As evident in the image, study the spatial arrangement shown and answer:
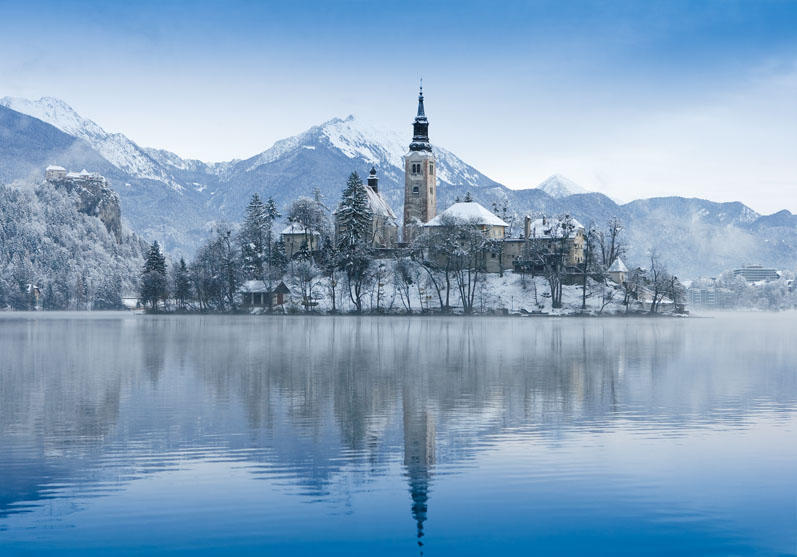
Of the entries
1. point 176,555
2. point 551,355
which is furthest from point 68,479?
point 551,355

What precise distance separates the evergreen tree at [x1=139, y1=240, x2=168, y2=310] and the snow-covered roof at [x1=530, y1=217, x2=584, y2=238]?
58414 mm

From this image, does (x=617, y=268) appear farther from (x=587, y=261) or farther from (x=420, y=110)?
(x=420, y=110)

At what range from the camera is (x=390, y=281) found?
416 ft

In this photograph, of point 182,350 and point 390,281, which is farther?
point 390,281

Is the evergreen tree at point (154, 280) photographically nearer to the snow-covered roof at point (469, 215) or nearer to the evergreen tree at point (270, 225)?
the evergreen tree at point (270, 225)

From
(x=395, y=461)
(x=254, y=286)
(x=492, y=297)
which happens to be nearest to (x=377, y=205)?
(x=254, y=286)

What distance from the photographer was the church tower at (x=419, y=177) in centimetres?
15350

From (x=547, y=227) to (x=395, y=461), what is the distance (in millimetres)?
117179

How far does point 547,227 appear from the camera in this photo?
440 feet

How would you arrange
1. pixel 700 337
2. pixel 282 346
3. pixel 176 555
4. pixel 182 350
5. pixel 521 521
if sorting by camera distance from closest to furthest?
pixel 176 555 < pixel 521 521 < pixel 182 350 < pixel 282 346 < pixel 700 337

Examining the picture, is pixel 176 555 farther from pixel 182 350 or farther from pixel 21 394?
pixel 182 350

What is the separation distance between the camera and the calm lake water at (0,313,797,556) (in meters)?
14.5

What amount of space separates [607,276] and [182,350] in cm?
8603

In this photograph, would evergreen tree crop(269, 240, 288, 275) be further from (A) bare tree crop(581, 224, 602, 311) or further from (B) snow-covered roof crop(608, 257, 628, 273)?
(B) snow-covered roof crop(608, 257, 628, 273)
